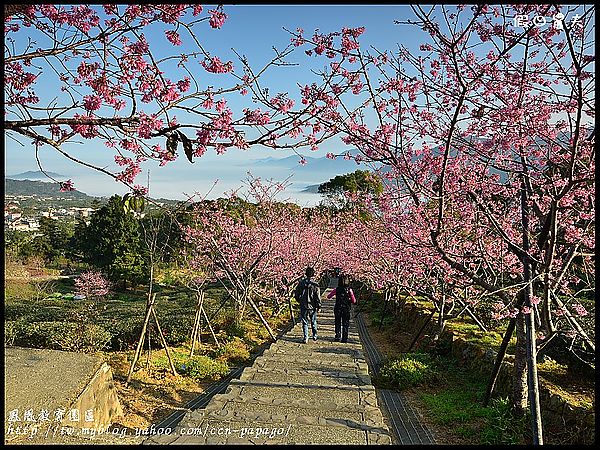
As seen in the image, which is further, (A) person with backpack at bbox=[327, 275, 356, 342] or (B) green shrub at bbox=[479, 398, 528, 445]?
(A) person with backpack at bbox=[327, 275, 356, 342]

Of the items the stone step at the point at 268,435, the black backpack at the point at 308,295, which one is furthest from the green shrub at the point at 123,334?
the stone step at the point at 268,435

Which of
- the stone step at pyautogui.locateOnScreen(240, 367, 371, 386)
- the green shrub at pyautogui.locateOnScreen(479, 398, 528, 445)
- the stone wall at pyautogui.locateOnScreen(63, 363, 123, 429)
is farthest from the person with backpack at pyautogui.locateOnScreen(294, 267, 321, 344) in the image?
the stone wall at pyautogui.locateOnScreen(63, 363, 123, 429)

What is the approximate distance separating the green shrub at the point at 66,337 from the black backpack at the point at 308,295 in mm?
3570

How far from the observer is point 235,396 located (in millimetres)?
4969

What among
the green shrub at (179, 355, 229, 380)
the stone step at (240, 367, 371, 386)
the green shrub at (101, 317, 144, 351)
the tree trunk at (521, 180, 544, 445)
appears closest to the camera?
the tree trunk at (521, 180, 544, 445)

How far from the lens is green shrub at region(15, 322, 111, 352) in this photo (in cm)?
792

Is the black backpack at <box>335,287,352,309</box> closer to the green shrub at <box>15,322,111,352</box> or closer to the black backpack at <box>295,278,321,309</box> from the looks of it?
the black backpack at <box>295,278,321,309</box>

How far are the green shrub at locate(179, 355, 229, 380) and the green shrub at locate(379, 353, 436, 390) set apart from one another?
106 inches

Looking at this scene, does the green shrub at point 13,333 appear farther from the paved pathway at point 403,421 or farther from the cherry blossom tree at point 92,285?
the cherry blossom tree at point 92,285

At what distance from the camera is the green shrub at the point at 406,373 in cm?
731

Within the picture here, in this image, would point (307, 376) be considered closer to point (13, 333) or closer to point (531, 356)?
point (531, 356)

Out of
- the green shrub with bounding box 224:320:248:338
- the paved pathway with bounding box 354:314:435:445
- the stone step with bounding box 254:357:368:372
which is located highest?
the stone step with bounding box 254:357:368:372

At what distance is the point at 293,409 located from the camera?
15.4ft

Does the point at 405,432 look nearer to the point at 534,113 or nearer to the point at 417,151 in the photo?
the point at 417,151
